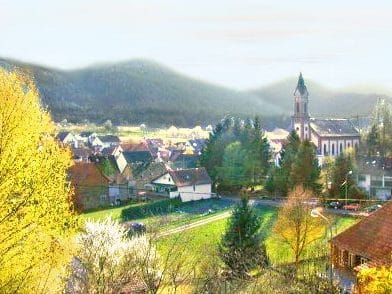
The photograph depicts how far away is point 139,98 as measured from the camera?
36.8 metres

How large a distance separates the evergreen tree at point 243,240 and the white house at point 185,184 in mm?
9743

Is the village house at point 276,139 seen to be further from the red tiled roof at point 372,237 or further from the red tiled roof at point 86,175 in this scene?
the red tiled roof at point 372,237

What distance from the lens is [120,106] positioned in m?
36.9

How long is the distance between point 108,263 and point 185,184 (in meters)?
18.8

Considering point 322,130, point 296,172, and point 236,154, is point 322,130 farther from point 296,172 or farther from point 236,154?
point 296,172

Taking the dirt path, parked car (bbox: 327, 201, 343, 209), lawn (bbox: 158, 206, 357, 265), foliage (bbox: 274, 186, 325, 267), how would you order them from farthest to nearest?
parked car (bbox: 327, 201, 343, 209)
the dirt path
foliage (bbox: 274, 186, 325, 267)
lawn (bbox: 158, 206, 357, 265)

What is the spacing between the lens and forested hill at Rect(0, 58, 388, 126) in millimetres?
34072

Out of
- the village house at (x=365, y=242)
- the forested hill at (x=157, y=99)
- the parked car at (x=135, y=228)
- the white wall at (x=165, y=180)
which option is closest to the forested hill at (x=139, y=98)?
the forested hill at (x=157, y=99)

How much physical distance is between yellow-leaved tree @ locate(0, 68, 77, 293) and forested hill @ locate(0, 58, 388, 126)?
23.7m

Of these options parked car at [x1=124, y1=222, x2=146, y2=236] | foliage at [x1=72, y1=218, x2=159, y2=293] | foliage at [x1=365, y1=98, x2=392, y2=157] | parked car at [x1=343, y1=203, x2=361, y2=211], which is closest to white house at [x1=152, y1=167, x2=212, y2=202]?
parked car at [x1=124, y1=222, x2=146, y2=236]

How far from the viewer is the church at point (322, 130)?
122 ft

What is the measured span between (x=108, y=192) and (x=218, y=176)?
6.99m

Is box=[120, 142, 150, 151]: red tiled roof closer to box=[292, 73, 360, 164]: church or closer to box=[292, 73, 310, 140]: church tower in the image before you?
box=[292, 73, 360, 164]: church

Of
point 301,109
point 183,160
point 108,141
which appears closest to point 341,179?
point 183,160
